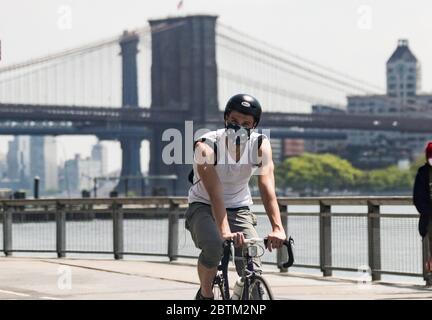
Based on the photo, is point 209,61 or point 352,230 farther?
point 209,61

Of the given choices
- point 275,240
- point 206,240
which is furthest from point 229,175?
point 275,240

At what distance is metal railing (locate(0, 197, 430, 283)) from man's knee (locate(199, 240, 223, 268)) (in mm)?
6347

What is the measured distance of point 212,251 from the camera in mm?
8117

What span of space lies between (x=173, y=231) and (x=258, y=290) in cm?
1117

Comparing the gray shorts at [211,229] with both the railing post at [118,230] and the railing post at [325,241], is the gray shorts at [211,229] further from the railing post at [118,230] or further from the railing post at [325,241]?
the railing post at [118,230]

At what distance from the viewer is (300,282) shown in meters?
15.0

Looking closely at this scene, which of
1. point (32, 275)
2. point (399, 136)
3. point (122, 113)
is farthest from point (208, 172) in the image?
point (399, 136)

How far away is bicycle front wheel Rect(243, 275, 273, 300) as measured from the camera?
7762 mm

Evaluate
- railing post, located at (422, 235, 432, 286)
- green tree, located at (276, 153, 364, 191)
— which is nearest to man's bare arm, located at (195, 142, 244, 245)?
A: railing post, located at (422, 235, 432, 286)

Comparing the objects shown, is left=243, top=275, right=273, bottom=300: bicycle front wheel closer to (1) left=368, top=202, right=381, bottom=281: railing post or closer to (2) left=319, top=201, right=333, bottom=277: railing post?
(1) left=368, top=202, right=381, bottom=281: railing post

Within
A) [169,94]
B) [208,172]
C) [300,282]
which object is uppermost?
[169,94]

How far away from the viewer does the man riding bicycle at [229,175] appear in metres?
8.02

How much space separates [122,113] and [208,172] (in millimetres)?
88817
